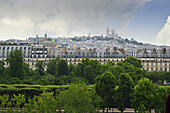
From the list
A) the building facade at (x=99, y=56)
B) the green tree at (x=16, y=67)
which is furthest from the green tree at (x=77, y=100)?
the building facade at (x=99, y=56)

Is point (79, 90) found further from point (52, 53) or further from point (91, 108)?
point (52, 53)

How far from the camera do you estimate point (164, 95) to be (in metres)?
56.0

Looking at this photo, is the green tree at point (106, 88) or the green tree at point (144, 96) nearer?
the green tree at point (144, 96)

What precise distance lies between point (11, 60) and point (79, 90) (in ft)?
137

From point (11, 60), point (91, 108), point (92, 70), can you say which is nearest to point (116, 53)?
point (92, 70)

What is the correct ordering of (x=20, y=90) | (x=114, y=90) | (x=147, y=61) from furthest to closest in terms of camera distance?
(x=147, y=61) < (x=20, y=90) < (x=114, y=90)

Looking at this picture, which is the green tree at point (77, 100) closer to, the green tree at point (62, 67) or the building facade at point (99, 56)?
the green tree at point (62, 67)

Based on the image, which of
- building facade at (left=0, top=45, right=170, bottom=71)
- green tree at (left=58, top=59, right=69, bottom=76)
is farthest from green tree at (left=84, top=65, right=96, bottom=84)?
building facade at (left=0, top=45, right=170, bottom=71)

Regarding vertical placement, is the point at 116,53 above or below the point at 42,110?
above

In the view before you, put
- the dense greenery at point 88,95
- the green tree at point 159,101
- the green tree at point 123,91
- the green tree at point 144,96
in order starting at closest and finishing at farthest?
the dense greenery at point 88,95
the green tree at point 144,96
the green tree at point 159,101
the green tree at point 123,91

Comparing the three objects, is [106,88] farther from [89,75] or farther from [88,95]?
[89,75]

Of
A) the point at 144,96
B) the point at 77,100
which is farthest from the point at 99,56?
the point at 77,100

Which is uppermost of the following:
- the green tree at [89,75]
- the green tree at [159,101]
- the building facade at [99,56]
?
the building facade at [99,56]

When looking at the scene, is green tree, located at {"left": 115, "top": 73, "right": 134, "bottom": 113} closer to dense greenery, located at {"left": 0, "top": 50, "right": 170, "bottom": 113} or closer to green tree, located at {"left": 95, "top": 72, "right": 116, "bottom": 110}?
dense greenery, located at {"left": 0, "top": 50, "right": 170, "bottom": 113}
